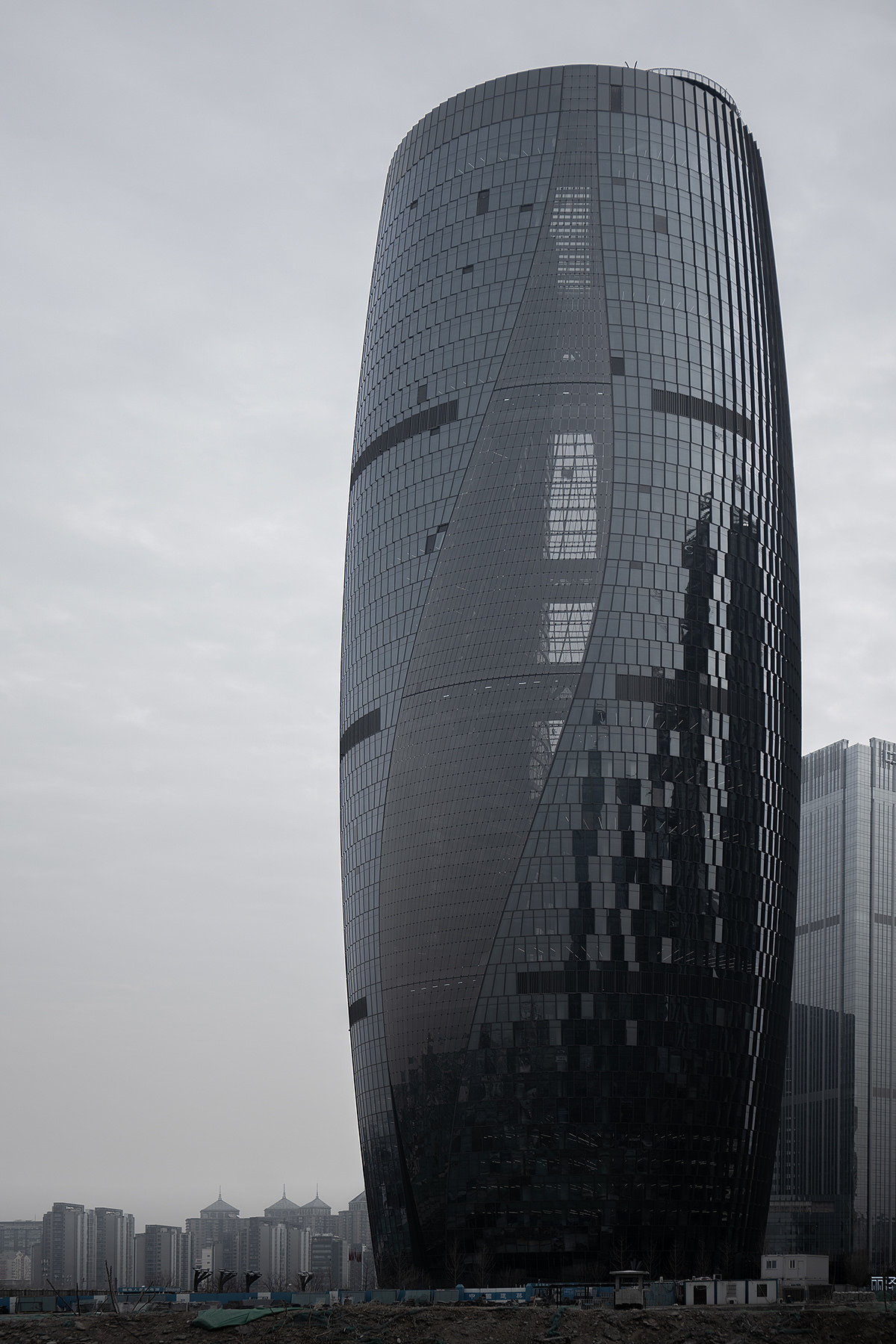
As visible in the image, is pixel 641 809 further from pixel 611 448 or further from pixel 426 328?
pixel 426 328

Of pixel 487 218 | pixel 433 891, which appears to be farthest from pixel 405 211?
pixel 433 891

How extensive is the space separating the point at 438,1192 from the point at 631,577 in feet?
157

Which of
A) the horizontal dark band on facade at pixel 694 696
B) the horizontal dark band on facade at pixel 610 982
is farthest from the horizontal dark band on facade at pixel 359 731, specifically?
the horizontal dark band on facade at pixel 610 982

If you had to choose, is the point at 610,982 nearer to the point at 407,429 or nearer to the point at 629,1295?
the point at 629,1295

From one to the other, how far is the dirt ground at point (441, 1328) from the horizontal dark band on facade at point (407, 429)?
240 feet

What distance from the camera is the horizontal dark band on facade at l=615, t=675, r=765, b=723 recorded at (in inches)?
4786

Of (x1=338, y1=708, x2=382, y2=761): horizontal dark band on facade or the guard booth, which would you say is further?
(x1=338, y1=708, x2=382, y2=761): horizontal dark band on facade

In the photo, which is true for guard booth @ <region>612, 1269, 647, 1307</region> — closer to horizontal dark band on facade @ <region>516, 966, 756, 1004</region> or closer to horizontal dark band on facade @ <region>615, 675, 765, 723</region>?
horizontal dark band on facade @ <region>516, 966, 756, 1004</region>

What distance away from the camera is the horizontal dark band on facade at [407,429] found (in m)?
132

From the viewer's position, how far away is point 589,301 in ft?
426

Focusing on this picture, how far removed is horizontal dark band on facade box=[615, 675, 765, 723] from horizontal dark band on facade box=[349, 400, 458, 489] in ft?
89.3

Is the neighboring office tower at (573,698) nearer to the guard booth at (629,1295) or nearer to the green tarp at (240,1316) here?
the guard booth at (629,1295)

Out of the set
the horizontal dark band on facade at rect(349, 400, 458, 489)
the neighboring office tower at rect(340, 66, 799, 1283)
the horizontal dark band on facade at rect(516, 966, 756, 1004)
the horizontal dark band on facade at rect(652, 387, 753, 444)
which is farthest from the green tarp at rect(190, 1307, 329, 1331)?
the horizontal dark band on facade at rect(652, 387, 753, 444)

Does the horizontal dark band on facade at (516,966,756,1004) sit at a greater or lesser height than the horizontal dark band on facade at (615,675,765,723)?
lesser
